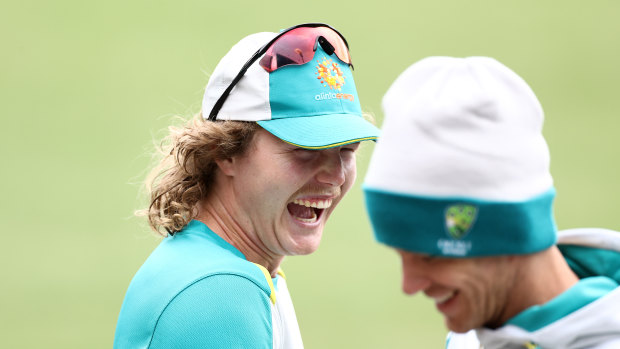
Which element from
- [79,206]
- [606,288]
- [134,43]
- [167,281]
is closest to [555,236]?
[606,288]

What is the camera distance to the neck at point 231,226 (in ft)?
6.82

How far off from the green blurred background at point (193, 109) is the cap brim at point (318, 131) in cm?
332

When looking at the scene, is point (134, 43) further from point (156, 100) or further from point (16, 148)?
point (16, 148)

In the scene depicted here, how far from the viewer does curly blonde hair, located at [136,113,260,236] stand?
2.06m

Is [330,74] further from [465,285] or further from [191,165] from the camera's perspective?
[465,285]

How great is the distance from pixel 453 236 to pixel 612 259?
347 mm

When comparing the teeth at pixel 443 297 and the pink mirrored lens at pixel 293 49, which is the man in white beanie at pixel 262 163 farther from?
the teeth at pixel 443 297

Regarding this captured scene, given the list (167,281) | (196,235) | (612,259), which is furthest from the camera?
(196,235)

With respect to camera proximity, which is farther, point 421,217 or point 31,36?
point 31,36

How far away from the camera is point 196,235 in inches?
78.5

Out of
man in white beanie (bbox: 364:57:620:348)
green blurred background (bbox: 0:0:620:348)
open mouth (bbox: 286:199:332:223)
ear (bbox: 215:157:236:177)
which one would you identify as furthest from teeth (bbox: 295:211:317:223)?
green blurred background (bbox: 0:0:620:348)

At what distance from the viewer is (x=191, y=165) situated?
7.02ft

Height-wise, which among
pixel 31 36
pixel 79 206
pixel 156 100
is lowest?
pixel 79 206

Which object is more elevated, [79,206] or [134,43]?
[134,43]
